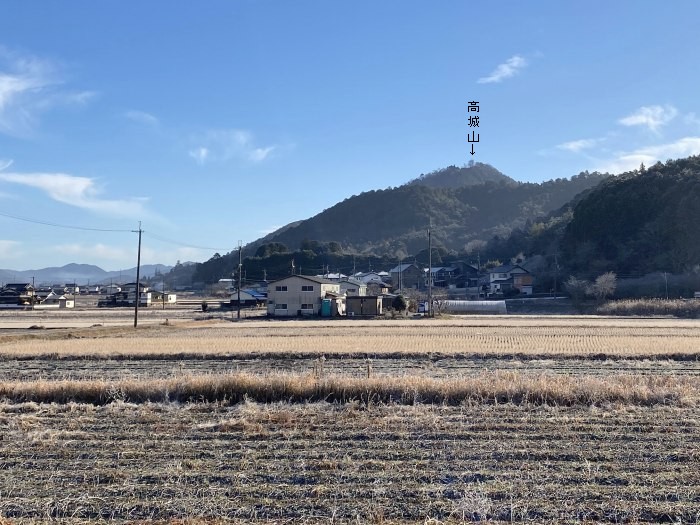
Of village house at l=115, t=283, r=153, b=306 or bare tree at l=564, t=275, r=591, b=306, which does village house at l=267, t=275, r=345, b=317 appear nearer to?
bare tree at l=564, t=275, r=591, b=306

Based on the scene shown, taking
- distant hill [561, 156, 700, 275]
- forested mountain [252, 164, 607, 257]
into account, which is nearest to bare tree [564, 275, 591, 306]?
distant hill [561, 156, 700, 275]

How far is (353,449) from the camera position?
720 centimetres

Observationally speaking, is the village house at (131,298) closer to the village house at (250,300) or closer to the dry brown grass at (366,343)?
the village house at (250,300)

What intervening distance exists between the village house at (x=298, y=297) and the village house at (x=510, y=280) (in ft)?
96.6

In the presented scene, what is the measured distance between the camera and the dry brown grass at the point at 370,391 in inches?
391

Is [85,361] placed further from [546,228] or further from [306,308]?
[546,228]

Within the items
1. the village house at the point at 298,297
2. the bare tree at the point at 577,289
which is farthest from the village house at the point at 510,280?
the village house at the point at 298,297

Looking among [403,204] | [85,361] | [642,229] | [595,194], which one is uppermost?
Result: [403,204]

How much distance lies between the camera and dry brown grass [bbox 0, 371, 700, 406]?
9938mm

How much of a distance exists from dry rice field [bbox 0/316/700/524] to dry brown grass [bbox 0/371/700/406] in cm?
3

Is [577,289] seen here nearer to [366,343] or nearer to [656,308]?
[656,308]

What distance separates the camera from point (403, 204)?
154500mm

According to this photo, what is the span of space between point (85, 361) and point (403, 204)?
139538 mm

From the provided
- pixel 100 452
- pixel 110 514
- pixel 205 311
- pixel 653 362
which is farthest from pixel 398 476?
pixel 205 311
